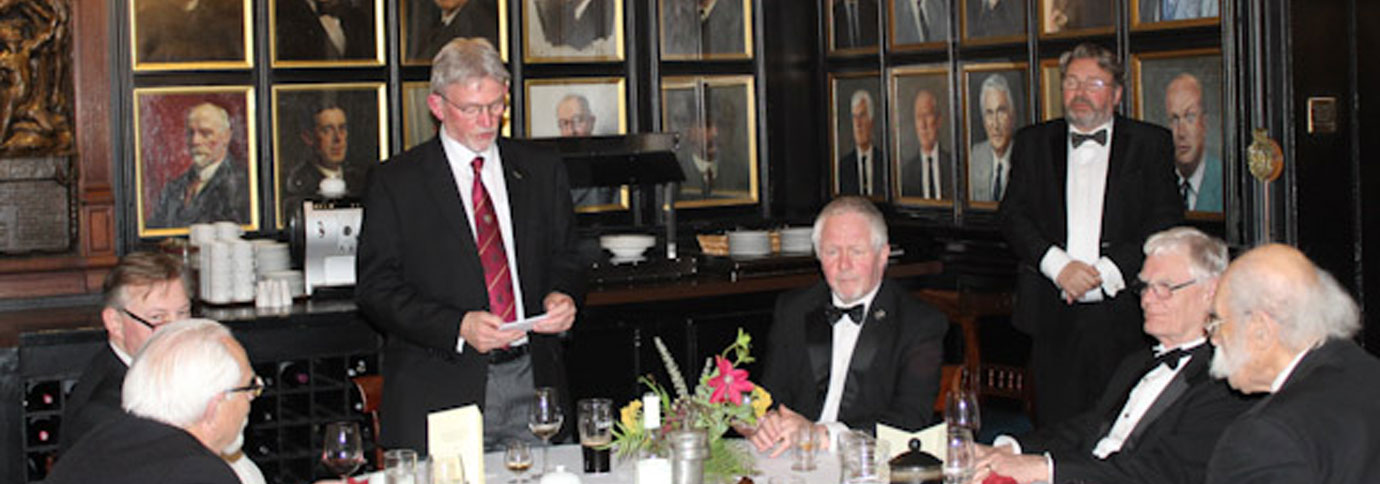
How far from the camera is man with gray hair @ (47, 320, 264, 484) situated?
2.94 metres

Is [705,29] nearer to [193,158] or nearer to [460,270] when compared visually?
[193,158]

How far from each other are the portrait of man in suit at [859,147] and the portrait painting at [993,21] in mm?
812

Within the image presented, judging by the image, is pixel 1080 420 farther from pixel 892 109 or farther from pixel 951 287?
pixel 892 109

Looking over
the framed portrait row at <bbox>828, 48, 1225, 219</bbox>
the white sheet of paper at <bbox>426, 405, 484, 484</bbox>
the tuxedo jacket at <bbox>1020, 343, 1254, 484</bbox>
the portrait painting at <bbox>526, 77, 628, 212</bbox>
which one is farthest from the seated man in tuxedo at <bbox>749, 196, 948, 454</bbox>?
the portrait painting at <bbox>526, 77, 628, 212</bbox>

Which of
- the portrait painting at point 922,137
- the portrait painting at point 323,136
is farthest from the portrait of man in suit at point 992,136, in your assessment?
the portrait painting at point 323,136

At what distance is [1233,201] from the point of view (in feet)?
21.5

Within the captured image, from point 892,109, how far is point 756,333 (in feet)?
6.06

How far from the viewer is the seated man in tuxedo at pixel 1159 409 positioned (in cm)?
378

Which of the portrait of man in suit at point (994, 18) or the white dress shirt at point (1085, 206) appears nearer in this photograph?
the white dress shirt at point (1085, 206)

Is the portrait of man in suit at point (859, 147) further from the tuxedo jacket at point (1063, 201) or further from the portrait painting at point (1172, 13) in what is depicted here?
the tuxedo jacket at point (1063, 201)

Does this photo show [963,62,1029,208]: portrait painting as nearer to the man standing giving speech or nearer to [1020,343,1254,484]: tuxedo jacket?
the man standing giving speech

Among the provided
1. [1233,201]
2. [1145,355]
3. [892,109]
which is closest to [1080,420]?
[1145,355]

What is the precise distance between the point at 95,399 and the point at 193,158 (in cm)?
386

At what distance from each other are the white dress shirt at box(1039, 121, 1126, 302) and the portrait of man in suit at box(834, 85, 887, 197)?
96.8 inches
